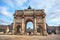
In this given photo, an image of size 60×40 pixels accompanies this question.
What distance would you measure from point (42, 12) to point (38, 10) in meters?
1.82

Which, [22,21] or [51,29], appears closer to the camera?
[22,21]

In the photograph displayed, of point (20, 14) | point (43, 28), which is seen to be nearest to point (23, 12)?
point (20, 14)

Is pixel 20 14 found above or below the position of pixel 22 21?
above

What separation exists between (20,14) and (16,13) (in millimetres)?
1609

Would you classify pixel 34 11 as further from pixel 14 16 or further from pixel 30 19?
pixel 14 16

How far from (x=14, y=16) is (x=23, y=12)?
371cm

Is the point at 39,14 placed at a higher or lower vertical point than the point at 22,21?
higher

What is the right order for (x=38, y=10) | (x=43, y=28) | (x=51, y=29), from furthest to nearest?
(x=51, y=29), (x=38, y=10), (x=43, y=28)

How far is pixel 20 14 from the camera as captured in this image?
36.7 m

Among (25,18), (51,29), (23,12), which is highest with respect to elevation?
(23,12)

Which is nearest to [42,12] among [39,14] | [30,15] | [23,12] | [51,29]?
[39,14]

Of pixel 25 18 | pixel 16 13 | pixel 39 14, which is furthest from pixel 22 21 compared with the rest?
pixel 39 14

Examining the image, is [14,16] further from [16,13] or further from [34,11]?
[34,11]

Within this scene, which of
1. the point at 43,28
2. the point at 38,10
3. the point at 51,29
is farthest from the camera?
the point at 51,29
